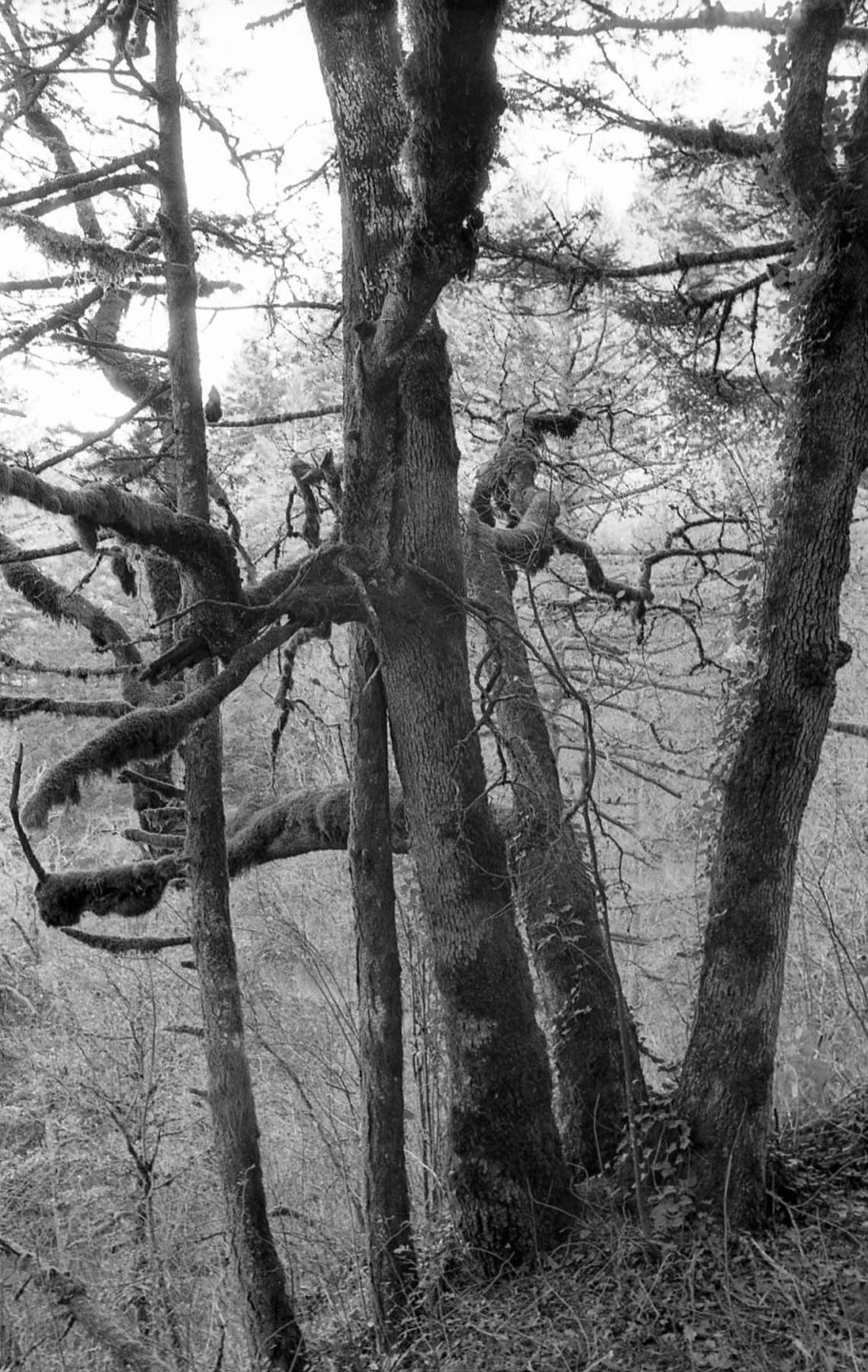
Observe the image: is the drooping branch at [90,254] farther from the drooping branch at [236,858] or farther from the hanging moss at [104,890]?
the hanging moss at [104,890]

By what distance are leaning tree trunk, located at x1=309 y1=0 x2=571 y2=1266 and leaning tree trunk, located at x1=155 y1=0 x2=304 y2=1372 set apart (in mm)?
1420

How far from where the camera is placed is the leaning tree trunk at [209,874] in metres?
5.71

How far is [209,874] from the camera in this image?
6051mm

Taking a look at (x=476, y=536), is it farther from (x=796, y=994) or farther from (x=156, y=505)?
(x=796, y=994)

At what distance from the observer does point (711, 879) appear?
4.72 m

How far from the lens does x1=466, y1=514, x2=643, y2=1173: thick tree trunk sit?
571 centimetres

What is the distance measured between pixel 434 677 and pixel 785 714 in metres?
1.65

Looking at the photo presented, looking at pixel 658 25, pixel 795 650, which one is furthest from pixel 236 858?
pixel 658 25

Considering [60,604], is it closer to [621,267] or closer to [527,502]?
[527,502]

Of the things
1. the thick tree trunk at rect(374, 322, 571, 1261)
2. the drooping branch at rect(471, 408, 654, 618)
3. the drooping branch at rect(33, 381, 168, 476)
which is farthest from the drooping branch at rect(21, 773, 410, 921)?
the drooping branch at rect(33, 381, 168, 476)

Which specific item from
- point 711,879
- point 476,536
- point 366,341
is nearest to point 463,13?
point 366,341

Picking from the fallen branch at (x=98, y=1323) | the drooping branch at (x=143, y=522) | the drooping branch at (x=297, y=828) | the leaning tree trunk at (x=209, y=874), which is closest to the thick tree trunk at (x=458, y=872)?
the drooping branch at (x=143, y=522)

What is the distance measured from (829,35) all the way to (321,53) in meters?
2.35

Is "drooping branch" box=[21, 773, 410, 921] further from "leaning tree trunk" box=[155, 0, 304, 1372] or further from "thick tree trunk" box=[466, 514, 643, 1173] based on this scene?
"thick tree trunk" box=[466, 514, 643, 1173]
